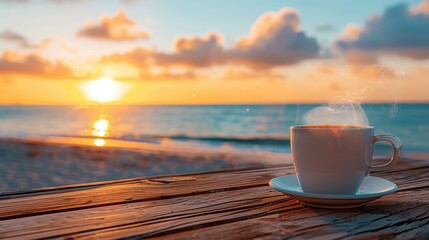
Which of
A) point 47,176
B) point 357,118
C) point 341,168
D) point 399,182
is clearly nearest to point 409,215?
point 341,168

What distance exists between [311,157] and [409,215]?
204mm

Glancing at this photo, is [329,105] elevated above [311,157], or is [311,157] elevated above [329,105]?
[329,105]

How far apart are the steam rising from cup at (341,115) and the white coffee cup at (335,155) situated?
13cm

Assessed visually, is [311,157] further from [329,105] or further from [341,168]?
[329,105]

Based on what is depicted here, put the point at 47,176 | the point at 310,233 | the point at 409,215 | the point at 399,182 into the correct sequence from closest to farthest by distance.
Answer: the point at 310,233, the point at 409,215, the point at 399,182, the point at 47,176

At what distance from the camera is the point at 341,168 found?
32.4 inches

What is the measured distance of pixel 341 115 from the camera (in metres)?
0.97

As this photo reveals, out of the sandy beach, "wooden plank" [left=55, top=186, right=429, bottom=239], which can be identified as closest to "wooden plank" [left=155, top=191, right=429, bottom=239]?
"wooden plank" [left=55, top=186, right=429, bottom=239]

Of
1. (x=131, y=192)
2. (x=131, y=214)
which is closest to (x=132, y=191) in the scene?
(x=131, y=192)

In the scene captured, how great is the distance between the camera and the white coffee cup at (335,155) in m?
0.81

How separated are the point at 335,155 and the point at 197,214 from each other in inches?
11.5

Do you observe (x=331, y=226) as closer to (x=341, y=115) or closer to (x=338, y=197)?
(x=338, y=197)

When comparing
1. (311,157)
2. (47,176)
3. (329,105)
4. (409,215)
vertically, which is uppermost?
(329,105)

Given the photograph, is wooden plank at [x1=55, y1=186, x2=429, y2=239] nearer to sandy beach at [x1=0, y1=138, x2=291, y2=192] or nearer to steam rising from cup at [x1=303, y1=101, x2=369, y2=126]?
→ steam rising from cup at [x1=303, y1=101, x2=369, y2=126]
